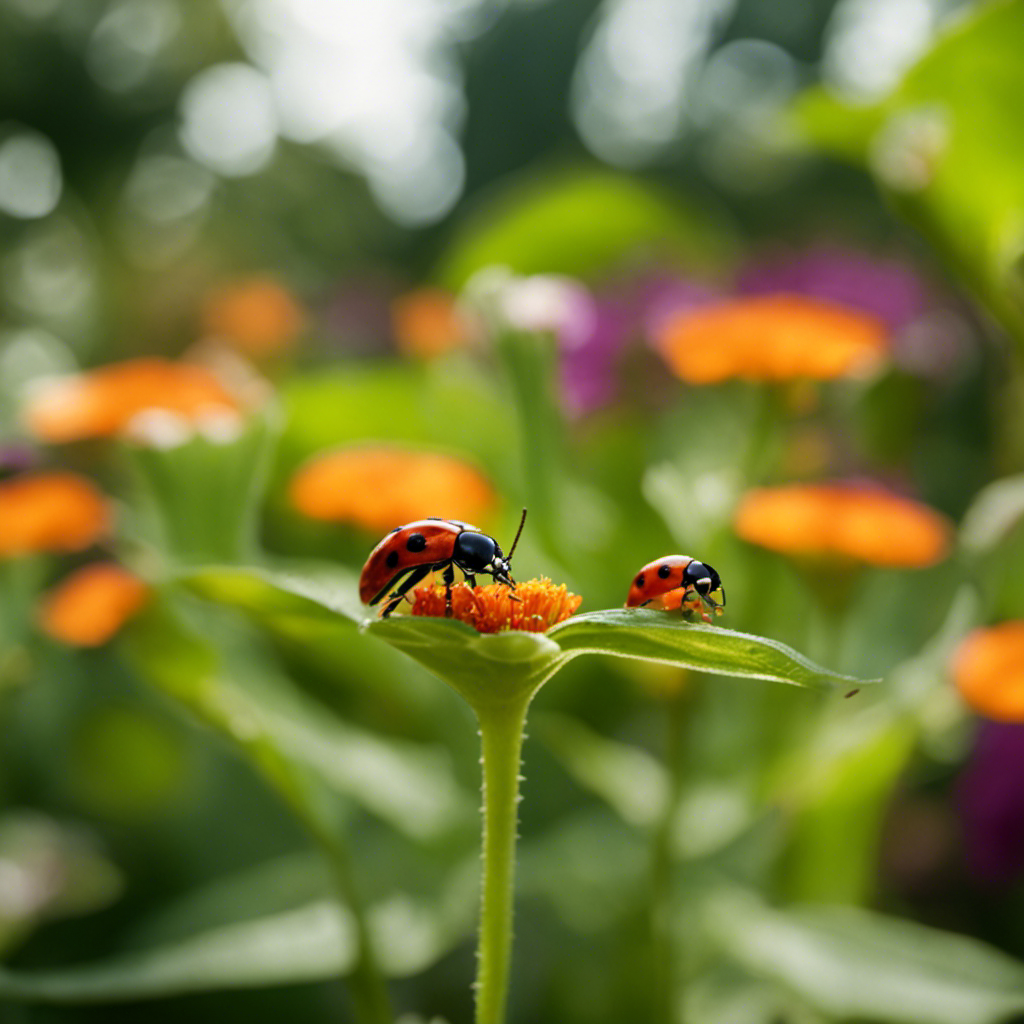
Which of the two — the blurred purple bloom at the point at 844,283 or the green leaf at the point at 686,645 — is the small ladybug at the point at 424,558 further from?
the blurred purple bloom at the point at 844,283

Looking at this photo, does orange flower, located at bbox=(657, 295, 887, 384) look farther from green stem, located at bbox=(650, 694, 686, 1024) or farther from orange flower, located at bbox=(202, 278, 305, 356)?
orange flower, located at bbox=(202, 278, 305, 356)

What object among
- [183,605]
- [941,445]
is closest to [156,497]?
[183,605]

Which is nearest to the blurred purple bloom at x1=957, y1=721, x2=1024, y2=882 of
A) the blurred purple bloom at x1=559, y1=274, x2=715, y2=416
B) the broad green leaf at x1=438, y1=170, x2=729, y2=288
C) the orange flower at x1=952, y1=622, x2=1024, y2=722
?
the orange flower at x1=952, y1=622, x2=1024, y2=722

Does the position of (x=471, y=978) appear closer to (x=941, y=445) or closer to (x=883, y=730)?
(x=883, y=730)

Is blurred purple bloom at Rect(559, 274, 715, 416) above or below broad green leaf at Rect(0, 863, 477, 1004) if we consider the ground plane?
above

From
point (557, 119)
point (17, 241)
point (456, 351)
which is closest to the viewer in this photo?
point (456, 351)

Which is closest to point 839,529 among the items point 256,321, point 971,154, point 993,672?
point 993,672

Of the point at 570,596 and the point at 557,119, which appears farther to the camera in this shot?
the point at 557,119

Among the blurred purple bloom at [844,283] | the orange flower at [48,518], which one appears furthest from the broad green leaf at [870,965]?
the blurred purple bloom at [844,283]

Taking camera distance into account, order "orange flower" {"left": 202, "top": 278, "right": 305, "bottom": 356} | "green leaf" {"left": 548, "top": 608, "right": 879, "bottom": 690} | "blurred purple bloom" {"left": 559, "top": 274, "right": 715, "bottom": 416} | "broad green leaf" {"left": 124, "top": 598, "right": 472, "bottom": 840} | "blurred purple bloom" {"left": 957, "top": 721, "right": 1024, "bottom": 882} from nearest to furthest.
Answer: "green leaf" {"left": 548, "top": 608, "right": 879, "bottom": 690}
"broad green leaf" {"left": 124, "top": 598, "right": 472, "bottom": 840}
"blurred purple bloom" {"left": 957, "top": 721, "right": 1024, "bottom": 882}
"blurred purple bloom" {"left": 559, "top": 274, "right": 715, "bottom": 416}
"orange flower" {"left": 202, "top": 278, "right": 305, "bottom": 356}
